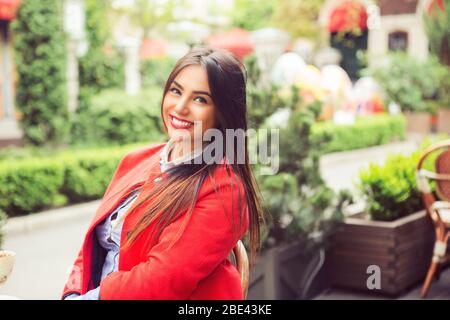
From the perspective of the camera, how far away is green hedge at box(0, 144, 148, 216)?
9148 millimetres

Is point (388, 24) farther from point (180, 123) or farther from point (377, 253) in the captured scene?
point (180, 123)

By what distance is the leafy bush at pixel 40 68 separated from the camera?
451 inches

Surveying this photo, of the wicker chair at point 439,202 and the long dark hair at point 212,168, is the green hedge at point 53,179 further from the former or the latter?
the long dark hair at point 212,168

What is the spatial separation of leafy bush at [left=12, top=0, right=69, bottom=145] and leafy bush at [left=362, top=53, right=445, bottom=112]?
38.3ft

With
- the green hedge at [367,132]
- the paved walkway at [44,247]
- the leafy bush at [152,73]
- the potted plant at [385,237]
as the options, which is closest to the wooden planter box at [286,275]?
the potted plant at [385,237]

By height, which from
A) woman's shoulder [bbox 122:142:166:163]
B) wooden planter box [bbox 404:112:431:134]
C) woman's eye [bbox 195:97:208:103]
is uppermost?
woman's eye [bbox 195:97:208:103]

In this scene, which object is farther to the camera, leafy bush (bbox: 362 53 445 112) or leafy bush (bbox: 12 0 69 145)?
leafy bush (bbox: 362 53 445 112)

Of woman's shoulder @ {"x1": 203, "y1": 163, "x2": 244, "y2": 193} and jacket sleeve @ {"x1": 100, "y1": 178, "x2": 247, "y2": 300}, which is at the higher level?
woman's shoulder @ {"x1": 203, "y1": 163, "x2": 244, "y2": 193}

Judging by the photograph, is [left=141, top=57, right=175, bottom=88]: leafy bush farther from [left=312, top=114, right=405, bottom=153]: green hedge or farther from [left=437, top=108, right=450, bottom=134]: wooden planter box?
[left=437, top=108, right=450, bottom=134]: wooden planter box

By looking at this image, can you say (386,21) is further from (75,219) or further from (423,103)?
(75,219)

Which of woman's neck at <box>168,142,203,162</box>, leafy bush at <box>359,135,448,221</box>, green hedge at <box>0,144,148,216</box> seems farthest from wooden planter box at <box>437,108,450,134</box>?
woman's neck at <box>168,142,203,162</box>

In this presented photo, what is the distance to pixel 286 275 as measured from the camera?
446 cm

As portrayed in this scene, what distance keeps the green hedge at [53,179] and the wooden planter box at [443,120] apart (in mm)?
10792
